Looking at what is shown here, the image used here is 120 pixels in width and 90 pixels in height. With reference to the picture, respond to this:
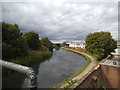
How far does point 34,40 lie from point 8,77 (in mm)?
15941

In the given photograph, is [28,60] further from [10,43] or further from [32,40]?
[32,40]

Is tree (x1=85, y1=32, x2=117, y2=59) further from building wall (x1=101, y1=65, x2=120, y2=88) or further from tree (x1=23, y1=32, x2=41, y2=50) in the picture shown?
tree (x1=23, y1=32, x2=41, y2=50)

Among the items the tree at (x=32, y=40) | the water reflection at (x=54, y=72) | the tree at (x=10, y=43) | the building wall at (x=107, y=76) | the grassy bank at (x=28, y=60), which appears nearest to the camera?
the building wall at (x=107, y=76)

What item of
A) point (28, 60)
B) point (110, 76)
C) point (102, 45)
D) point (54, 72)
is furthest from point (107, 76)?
point (28, 60)

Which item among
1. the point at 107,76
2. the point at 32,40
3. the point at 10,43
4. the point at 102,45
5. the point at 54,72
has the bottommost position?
the point at 54,72

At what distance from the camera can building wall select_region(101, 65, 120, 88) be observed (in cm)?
876

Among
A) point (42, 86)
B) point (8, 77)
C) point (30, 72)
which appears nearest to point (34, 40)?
point (8, 77)

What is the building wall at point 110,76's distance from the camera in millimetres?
8758

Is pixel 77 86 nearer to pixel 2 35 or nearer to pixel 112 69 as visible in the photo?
pixel 112 69

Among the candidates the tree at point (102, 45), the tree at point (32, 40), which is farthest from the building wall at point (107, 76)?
the tree at point (32, 40)

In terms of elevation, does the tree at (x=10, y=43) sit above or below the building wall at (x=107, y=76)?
above

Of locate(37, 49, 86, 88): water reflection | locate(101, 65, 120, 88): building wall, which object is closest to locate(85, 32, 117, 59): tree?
locate(37, 49, 86, 88): water reflection

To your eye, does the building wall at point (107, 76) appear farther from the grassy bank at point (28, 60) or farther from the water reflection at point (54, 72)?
the grassy bank at point (28, 60)

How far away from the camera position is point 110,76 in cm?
910
